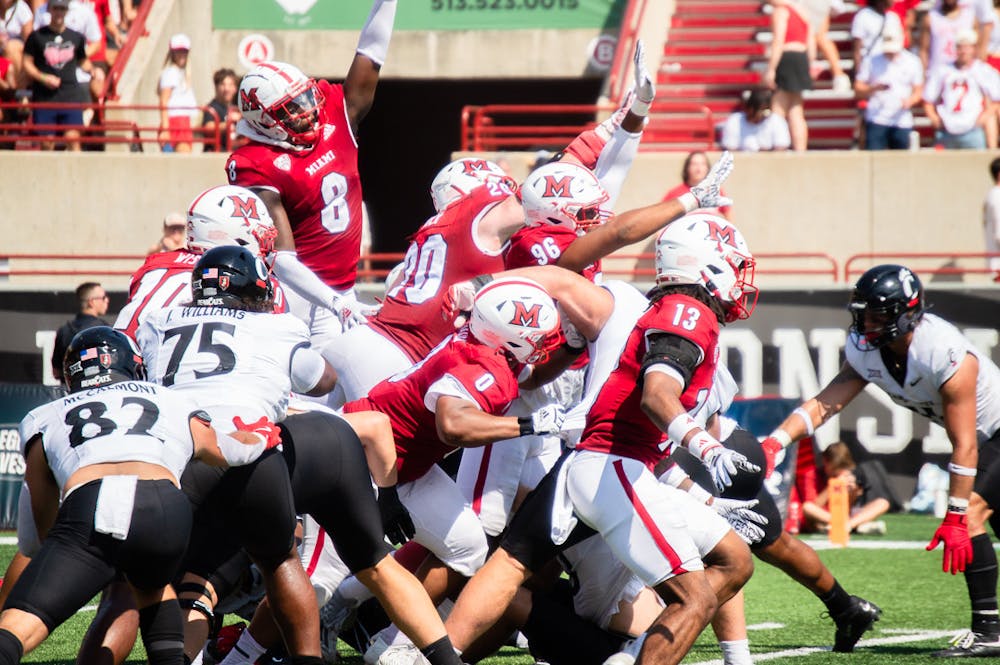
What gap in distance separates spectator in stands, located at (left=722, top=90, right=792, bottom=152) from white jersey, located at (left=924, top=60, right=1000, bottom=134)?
64.0 inches

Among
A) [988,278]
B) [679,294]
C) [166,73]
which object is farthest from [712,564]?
[166,73]

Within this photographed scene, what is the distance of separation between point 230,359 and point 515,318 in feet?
3.75

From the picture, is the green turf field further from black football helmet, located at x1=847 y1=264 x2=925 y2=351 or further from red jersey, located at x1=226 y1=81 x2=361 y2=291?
red jersey, located at x1=226 y1=81 x2=361 y2=291

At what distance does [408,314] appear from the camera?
6.88 m

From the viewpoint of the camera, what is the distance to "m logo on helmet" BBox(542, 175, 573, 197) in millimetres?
6770

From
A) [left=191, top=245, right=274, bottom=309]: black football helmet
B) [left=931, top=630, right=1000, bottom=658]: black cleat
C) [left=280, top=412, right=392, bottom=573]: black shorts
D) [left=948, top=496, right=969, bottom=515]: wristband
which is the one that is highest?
[left=191, top=245, right=274, bottom=309]: black football helmet

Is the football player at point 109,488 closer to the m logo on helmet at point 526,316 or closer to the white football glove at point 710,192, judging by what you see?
the m logo on helmet at point 526,316

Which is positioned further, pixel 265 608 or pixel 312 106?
pixel 312 106

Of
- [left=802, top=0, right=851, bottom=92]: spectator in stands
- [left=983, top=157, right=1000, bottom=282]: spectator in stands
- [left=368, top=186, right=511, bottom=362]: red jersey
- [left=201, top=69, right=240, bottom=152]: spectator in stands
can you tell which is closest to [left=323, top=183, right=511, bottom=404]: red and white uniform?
[left=368, top=186, right=511, bottom=362]: red jersey

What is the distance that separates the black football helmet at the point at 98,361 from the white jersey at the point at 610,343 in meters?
1.75

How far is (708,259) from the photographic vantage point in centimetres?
554

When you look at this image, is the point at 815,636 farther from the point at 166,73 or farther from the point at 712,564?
the point at 166,73

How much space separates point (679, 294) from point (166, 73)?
11.5m

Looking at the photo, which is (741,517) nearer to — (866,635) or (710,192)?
(710,192)
